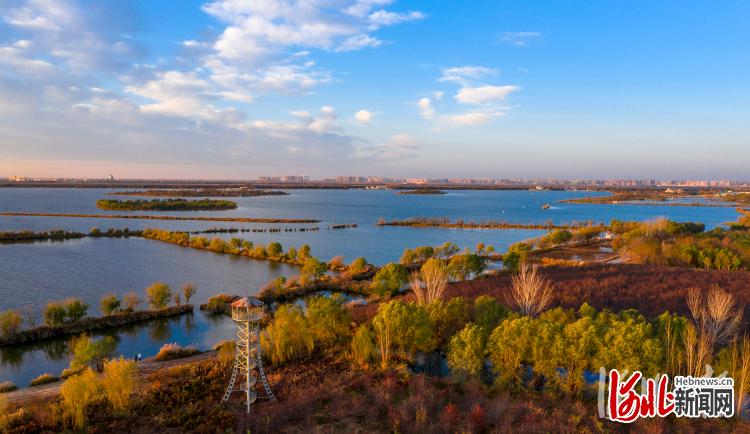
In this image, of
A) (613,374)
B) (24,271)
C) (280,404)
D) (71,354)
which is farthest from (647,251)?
(24,271)

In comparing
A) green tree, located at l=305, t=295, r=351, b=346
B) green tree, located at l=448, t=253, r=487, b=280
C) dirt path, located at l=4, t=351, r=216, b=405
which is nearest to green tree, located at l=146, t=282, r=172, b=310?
dirt path, located at l=4, t=351, r=216, b=405

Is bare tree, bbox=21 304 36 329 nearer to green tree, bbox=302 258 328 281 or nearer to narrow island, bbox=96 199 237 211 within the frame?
green tree, bbox=302 258 328 281

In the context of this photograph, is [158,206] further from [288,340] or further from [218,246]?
[288,340]

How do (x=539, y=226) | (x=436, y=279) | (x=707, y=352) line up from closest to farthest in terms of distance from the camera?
(x=707, y=352) → (x=436, y=279) → (x=539, y=226)

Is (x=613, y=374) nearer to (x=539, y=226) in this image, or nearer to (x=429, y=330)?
(x=429, y=330)

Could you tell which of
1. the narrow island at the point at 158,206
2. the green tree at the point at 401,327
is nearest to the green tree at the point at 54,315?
the green tree at the point at 401,327

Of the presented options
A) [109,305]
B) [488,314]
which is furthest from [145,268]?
[488,314]
